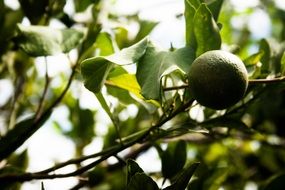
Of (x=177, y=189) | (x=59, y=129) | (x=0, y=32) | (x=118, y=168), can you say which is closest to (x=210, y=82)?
(x=177, y=189)

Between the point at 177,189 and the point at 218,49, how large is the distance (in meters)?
0.31

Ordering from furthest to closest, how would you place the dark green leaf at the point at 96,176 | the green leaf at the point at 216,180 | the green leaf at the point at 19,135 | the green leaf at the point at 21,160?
the green leaf at the point at 21,160
the dark green leaf at the point at 96,176
the green leaf at the point at 216,180
the green leaf at the point at 19,135

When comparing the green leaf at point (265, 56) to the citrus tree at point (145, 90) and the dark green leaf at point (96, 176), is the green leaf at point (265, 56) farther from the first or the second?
the dark green leaf at point (96, 176)

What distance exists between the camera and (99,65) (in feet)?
2.94

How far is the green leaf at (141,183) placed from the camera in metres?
0.90

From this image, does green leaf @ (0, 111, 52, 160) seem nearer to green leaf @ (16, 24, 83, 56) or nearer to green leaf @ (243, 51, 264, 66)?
green leaf @ (16, 24, 83, 56)

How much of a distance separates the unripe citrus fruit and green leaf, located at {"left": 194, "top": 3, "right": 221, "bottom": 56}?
0.08m

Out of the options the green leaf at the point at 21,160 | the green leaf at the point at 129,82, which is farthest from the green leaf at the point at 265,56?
the green leaf at the point at 21,160

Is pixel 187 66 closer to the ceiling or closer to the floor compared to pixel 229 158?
closer to the ceiling

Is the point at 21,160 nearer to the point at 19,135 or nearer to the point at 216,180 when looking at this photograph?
the point at 19,135

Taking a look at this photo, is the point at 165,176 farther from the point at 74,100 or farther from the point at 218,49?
the point at 74,100

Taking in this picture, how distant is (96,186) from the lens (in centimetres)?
148

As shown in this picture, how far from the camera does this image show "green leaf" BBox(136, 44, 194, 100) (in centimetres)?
88

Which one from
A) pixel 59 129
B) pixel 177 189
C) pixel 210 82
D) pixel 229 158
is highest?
pixel 210 82
